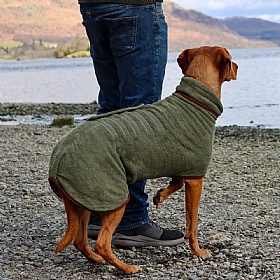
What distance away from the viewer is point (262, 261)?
176 inches

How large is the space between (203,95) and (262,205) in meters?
2.71

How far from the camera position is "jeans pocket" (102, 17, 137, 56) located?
167 inches

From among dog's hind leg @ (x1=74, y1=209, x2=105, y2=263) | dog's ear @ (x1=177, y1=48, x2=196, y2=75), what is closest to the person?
dog's ear @ (x1=177, y1=48, x2=196, y2=75)

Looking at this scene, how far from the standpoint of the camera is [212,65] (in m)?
4.28

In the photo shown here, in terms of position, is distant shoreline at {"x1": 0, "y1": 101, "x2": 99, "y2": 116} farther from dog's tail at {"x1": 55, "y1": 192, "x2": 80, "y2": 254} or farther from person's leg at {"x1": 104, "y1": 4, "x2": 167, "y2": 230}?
dog's tail at {"x1": 55, "y1": 192, "x2": 80, "y2": 254}

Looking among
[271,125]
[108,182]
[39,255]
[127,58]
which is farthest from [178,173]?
[271,125]

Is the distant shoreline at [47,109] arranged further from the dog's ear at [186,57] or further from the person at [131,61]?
the dog's ear at [186,57]

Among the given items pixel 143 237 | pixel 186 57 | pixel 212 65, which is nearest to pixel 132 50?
pixel 186 57

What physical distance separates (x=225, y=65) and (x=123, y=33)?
795 mm

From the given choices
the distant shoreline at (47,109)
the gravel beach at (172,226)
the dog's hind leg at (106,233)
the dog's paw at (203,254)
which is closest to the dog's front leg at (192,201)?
the dog's paw at (203,254)

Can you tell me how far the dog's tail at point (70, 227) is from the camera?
383 centimetres

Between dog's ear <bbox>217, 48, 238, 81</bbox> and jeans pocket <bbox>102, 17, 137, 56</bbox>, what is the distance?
0.66 m

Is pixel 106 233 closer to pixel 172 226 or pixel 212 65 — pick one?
pixel 212 65

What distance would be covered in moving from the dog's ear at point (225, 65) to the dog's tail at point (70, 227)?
1491 millimetres
